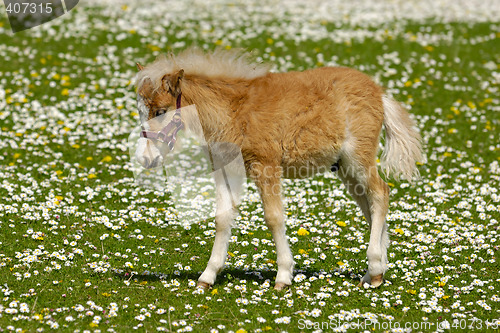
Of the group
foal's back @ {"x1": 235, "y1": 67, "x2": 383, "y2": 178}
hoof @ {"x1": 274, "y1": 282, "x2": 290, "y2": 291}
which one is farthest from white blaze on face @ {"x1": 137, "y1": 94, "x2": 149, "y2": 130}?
hoof @ {"x1": 274, "y1": 282, "x2": 290, "y2": 291}

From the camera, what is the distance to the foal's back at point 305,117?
7.07 meters

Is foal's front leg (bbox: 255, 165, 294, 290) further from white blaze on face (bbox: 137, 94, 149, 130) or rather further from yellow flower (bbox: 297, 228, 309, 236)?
yellow flower (bbox: 297, 228, 309, 236)

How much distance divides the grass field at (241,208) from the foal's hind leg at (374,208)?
0.23 meters

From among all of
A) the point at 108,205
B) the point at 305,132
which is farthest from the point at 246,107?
the point at 108,205

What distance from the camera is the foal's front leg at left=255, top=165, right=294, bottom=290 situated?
7.10 m

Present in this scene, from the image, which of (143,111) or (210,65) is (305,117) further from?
(143,111)

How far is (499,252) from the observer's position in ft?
27.1

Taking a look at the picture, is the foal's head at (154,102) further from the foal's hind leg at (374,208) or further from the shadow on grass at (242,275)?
the foal's hind leg at (374,208)

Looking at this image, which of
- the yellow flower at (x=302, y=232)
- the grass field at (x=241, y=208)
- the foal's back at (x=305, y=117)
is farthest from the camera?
the yellow flower at (x=302, y=232)

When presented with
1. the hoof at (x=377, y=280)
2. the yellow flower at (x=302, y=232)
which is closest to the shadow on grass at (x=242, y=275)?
the hoof at (x=377, y=280)

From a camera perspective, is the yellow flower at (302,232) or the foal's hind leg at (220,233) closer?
the foal's hind leg at (220,233)

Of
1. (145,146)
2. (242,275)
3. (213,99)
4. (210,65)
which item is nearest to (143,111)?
(145,146)

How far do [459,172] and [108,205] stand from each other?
19.9ft

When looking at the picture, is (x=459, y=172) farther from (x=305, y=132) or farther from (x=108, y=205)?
(x=108, y=205)
